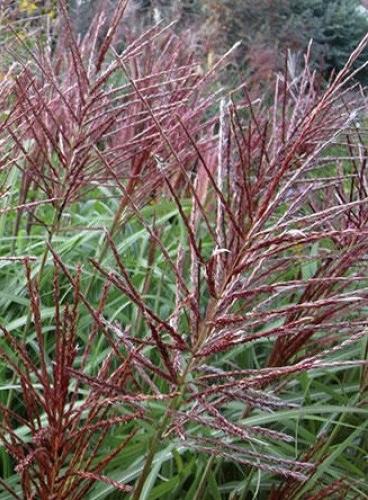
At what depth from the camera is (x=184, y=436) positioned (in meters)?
1.14

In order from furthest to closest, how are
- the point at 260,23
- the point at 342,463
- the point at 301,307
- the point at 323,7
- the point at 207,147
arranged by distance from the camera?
the point at 323,7 < the point at 260,23 < the point at 207,147 < the point at 342,463 < the point at 301,307

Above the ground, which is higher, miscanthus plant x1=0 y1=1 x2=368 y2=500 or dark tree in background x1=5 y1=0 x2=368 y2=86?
miscanthus plant x1=0 y1=1 x2=368 y2=500

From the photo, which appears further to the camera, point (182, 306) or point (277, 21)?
point (277, 21)

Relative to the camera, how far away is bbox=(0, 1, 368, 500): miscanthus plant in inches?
45.7

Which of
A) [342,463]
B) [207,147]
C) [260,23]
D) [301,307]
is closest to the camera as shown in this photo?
[301,307]

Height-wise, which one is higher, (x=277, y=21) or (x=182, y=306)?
(x=182, y=306)

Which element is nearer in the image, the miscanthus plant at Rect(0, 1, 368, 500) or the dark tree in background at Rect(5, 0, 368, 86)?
the miscanthus plant at Rect(0, 1, 368, 500)

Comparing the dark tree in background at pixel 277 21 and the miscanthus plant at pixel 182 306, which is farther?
the dark tree in background at pixel 277 21

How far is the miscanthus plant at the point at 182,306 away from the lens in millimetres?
1161

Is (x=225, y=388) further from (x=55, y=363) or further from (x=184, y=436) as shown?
(x=55, y=363)

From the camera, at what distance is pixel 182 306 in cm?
125

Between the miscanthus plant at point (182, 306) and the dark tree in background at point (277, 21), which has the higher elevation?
the miscanthus plant at point (182, 306)

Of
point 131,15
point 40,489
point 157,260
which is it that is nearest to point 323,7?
point 131,15

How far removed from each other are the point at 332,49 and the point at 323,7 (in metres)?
1.39
